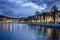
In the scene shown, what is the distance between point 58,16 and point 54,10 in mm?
9180

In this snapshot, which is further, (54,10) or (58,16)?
(58,16)

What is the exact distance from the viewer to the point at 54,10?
74312mm

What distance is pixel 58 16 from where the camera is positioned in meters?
82.5
